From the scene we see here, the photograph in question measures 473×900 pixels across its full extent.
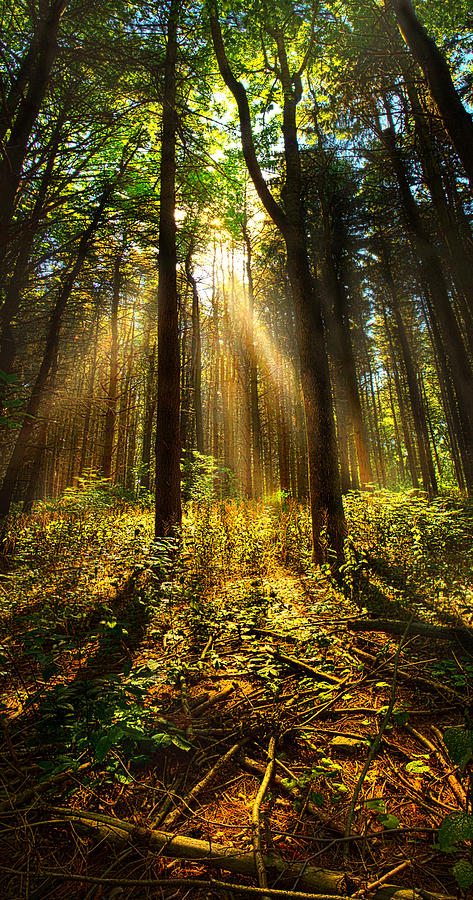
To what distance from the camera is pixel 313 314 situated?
5.67 metres

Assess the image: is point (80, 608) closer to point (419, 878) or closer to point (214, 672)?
point (214, 672)

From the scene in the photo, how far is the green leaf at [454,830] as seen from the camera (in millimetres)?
971

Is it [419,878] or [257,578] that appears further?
[257,578]

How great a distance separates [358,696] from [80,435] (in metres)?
24.4

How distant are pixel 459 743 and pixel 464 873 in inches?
12.7

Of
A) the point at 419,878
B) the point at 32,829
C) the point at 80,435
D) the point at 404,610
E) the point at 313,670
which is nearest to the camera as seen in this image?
the point at 419,878

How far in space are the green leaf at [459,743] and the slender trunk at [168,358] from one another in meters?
4.67

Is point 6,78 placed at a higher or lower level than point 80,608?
higher

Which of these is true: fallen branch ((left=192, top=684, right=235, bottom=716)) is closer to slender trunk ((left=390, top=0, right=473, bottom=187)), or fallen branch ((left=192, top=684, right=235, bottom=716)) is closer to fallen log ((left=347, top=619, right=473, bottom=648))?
fallen log ((left=347, top=619, right=473, bottom=648))

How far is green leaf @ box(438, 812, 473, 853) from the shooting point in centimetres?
97

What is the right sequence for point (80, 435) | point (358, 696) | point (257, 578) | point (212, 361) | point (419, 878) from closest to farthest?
point (419, 878)
point (358, 696)
point (257, 578)
point (80, 435)
point (212, 361)

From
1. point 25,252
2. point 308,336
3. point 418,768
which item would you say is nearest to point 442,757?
point 418,768

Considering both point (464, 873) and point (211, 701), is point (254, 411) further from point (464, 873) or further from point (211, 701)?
point (464, 873)

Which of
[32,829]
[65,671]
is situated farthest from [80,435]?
[32,829]
